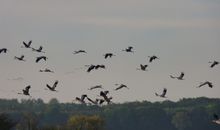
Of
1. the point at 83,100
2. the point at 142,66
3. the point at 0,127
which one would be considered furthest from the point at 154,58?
the point at 0,127

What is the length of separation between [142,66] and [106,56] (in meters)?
4.45

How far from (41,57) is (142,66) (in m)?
11.1

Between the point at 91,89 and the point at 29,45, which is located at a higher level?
the point at 29,45

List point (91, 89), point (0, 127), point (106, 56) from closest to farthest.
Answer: point (91, 89), point (106, 56), point (0, 127)

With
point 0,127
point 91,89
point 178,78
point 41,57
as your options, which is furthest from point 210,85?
point 0,127

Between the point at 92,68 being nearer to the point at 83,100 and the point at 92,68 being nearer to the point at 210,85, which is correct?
the point at 83,100

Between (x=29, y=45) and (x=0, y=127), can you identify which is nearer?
(x=29, y=45)

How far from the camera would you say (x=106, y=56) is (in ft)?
347

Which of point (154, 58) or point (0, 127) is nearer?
point (154, 58)

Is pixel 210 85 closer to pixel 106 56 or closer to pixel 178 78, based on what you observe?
pixel 178 78

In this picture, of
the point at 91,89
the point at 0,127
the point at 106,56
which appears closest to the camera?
the point at 91,89

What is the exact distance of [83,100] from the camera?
349 ft

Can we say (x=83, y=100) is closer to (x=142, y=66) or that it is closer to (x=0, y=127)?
(x=142, y=66)

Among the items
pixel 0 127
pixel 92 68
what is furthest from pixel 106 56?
pixel 0 127
